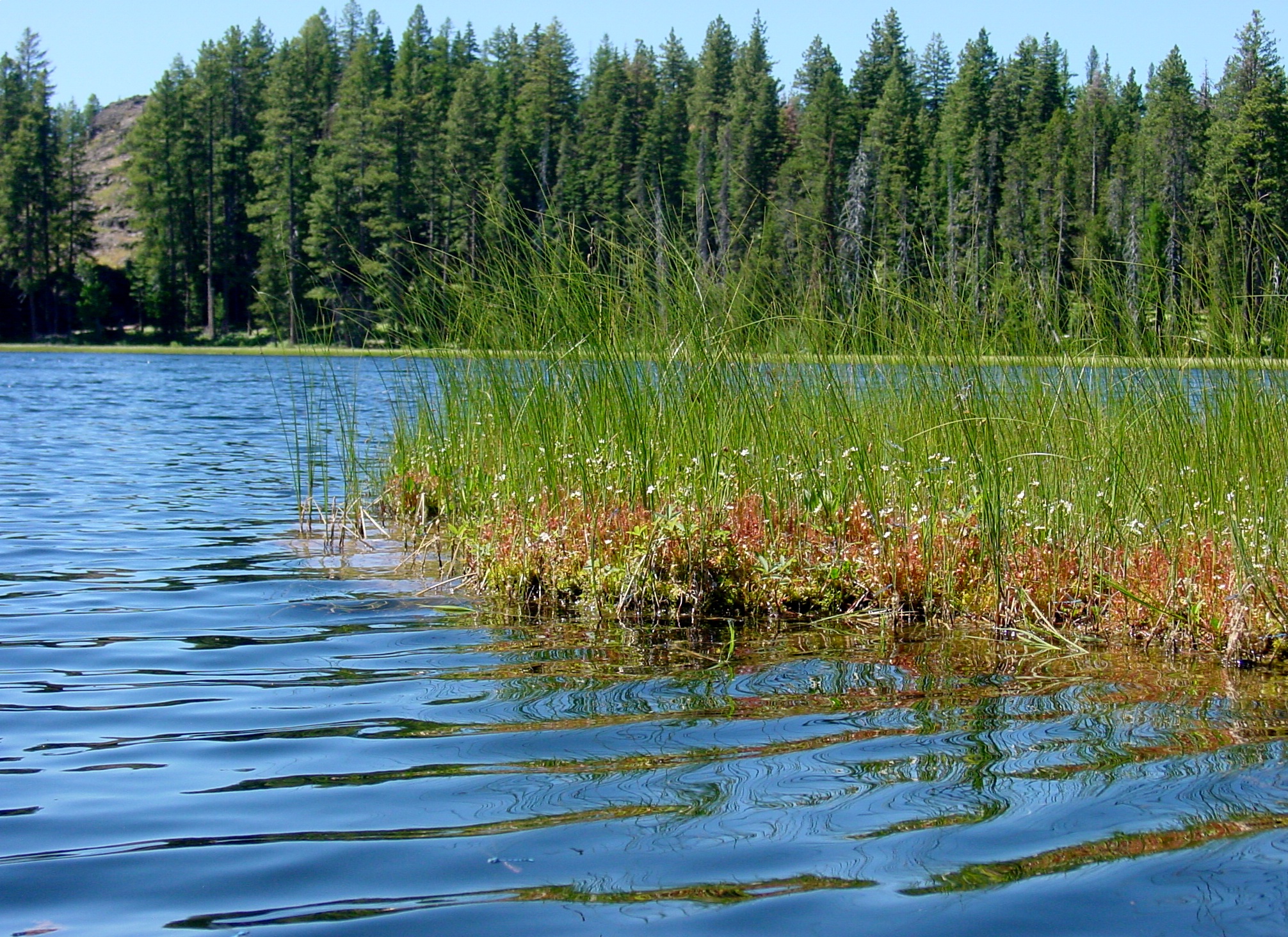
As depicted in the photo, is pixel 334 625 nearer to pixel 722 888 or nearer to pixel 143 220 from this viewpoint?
pixel 722 888

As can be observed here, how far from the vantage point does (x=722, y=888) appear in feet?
6.91

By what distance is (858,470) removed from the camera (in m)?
4.73

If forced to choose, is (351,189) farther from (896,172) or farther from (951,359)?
(951,359)

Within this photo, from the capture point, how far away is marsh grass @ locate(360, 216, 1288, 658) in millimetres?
4047

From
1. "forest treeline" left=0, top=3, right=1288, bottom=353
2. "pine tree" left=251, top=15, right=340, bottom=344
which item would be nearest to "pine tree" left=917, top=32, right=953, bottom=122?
"forest treeline" left=0, top=3, right=1288, bottom=353

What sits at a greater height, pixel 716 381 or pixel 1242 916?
pixel 716 381

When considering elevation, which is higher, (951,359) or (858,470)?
(951,359)

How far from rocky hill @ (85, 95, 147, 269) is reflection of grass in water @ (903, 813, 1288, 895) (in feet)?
182

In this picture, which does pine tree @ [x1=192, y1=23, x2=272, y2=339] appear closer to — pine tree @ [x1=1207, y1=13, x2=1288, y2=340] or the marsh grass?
pine tree @ [x1=1207, y1=13, x2=1288, y2=340]

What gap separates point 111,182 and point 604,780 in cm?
9235

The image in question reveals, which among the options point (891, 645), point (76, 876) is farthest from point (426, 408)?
point (76, 876)

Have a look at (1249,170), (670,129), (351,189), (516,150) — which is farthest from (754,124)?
(1249,170)

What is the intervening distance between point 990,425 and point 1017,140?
139ft

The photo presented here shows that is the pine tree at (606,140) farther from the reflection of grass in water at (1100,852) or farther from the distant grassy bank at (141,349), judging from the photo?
the reflection of grass in water at (1100,852)
